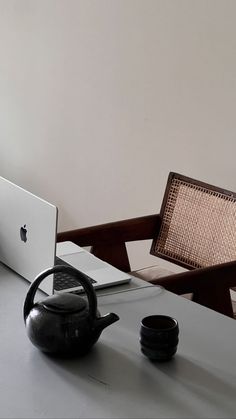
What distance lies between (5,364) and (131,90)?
1.89 m

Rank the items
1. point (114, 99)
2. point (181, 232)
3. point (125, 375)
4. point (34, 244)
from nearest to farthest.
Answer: point (125, 375), point (34, 244), point (181, 232), point (114, 99)

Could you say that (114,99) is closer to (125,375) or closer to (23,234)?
(23,234)

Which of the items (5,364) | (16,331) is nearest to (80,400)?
(5,364)

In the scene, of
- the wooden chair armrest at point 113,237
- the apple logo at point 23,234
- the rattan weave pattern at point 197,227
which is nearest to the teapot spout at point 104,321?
the apple logo at point 23,234

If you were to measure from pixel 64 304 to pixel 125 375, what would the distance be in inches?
7.3

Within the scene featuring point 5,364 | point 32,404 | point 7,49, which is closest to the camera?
point 32,404

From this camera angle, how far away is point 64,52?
328 cm

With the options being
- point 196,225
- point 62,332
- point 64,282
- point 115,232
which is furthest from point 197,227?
point 62,332

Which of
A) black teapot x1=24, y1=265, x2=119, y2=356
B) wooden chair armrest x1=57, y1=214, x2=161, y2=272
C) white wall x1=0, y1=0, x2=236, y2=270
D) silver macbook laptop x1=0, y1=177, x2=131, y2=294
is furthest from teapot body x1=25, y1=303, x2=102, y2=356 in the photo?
white wall x1=0, y1=0, x2=236, y2=270

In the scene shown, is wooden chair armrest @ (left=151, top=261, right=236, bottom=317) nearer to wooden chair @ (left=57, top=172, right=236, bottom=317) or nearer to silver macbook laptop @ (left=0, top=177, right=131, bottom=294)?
silver macbook laptop @ (left=0, top=177, right=131, bottom=294)

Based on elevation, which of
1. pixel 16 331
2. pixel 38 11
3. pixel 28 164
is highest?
pixel 38 11

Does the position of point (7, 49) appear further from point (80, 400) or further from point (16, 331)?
point (80, 400)

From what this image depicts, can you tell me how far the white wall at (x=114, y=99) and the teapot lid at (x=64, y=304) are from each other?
56.7 inches

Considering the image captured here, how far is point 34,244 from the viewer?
1.63 m
